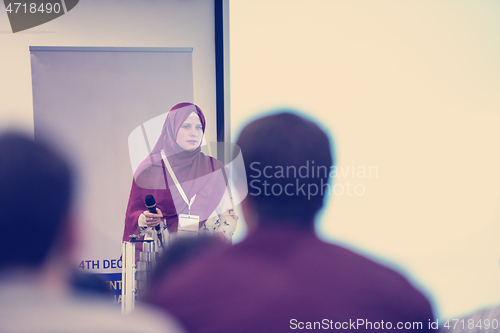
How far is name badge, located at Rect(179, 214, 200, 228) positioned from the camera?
152cm

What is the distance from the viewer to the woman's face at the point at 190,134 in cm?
154

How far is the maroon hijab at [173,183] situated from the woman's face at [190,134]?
0.05ft

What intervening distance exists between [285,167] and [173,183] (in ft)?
1.75

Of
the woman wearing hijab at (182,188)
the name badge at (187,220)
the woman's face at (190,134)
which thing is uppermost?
the woman's face at (190,134)

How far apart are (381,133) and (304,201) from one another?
505mm

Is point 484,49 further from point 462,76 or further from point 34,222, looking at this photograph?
point 34,222

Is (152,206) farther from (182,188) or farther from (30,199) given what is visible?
(30,199)

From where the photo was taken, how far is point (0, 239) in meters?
1.55

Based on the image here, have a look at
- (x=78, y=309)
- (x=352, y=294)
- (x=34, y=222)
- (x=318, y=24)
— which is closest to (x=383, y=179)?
(x=352, y=294)

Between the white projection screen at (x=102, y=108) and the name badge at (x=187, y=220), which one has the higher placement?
the white projection screen at (x=102, y=108)

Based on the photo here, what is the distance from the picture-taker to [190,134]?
1.55 meters

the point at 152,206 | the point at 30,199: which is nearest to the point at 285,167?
the point at 152,206

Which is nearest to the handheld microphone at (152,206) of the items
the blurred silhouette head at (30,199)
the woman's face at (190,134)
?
the woman's face at (190,134)

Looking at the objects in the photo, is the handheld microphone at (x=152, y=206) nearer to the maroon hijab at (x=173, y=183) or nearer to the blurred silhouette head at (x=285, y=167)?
the maroon hijab at (x=173, y=183)
